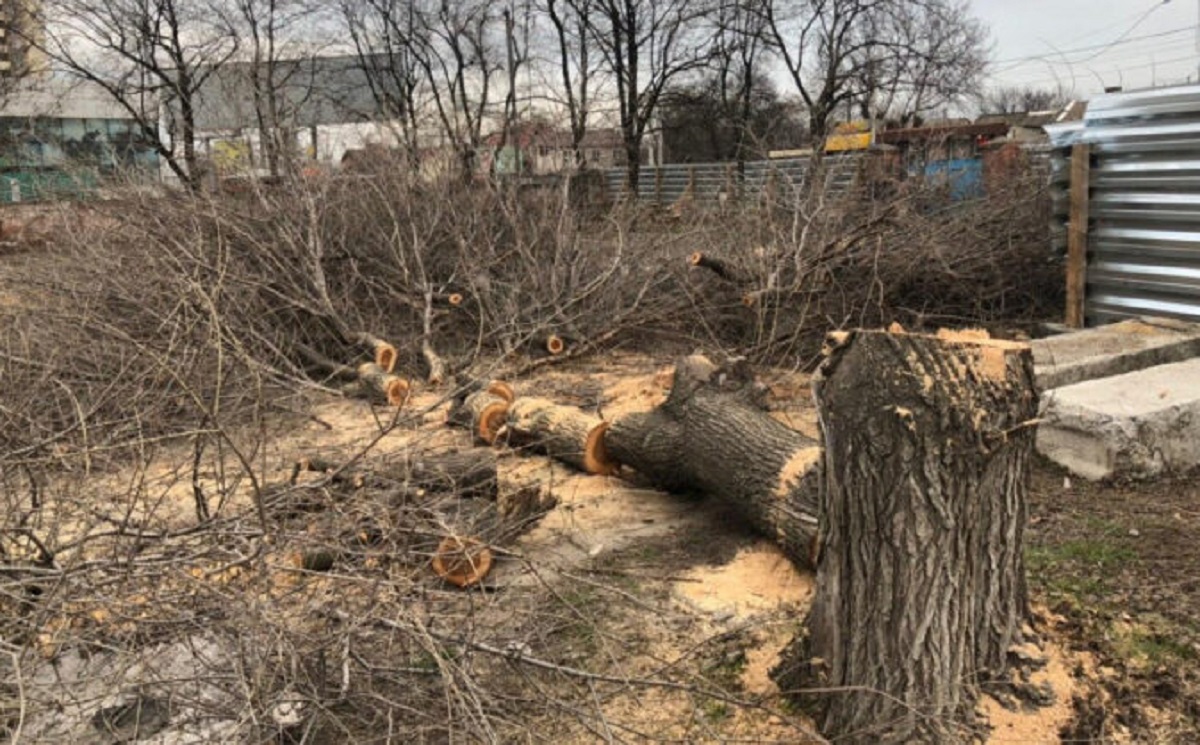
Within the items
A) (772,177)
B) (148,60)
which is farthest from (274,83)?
(772,177)

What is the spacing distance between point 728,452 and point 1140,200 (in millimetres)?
4180

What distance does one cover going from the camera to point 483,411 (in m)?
5.80

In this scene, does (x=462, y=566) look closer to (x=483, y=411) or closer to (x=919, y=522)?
(x=919, y=522)

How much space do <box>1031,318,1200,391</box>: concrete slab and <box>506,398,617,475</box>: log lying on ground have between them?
249 centimetres

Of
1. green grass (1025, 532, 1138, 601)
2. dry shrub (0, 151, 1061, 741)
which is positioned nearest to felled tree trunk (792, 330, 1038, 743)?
dry shrub (0, 151, 1061, 741)

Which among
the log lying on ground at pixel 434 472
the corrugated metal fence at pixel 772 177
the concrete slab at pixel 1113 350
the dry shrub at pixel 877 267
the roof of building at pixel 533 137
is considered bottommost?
the log lying on ground at pixel 434 472

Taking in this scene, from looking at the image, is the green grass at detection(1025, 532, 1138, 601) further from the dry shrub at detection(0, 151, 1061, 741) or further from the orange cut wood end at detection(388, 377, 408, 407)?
the orange cut wood end at detection(388, 377, 408, 407)

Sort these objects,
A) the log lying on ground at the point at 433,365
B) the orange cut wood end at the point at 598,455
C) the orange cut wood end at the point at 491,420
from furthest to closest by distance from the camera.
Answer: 1. the log lying on ground at the point at 433,365
2. the orange cut wood end at the point at 491,420
3. the orange cut wood end at the point at 598,455

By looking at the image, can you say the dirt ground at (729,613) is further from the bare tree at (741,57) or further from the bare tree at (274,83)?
the bare tree at (741,57)

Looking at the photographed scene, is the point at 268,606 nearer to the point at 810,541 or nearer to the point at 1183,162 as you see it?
the point at 810,541

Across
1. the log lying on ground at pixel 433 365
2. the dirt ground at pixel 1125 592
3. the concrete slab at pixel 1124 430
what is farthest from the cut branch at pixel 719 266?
the dirt ground at pixel 1125 592

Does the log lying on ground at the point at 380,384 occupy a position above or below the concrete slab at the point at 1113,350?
below

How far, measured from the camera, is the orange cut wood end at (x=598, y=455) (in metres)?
5.10

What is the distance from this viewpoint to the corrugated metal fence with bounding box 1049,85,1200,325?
6184mm
